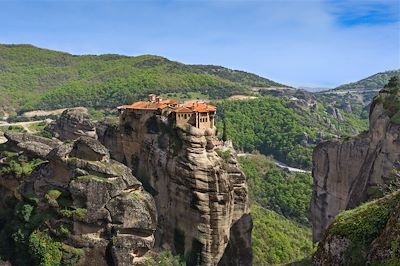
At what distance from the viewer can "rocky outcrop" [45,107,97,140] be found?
80.1 m

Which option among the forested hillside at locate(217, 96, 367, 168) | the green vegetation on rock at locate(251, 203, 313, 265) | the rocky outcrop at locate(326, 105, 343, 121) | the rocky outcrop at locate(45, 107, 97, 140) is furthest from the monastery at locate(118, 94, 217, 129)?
the rocky outcrop at locate(326, 105, 343, 121)

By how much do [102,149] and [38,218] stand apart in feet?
21.9

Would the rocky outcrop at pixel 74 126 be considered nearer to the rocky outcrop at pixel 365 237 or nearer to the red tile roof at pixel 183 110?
the red tile roof at pixel 183 110

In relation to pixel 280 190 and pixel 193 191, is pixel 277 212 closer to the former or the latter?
pixel 280 190

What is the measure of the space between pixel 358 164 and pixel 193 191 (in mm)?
19113

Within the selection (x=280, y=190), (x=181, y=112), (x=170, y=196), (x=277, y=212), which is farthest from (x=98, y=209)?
(x=280, y=190)

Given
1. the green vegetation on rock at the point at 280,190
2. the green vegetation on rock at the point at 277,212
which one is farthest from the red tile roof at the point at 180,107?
the green vegetation on rock at the point at 280,190

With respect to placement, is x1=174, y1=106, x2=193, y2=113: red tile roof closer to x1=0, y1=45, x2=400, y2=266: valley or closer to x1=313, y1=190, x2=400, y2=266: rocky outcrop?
x1=0, y1=45, x2=400, y2=266: valley

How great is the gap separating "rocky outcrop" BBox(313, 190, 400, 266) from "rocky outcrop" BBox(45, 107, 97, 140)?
64.6 meters

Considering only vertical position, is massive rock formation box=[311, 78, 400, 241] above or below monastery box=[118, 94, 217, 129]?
below

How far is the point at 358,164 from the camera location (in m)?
50.4

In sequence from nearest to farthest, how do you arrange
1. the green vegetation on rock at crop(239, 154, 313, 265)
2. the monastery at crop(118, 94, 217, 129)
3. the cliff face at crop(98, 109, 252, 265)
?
the cliff face at crop(98, 109, 252, 265), the monastery at crop(118, 94, 217, 129), the green vegetation on rock at crop(239, 154, 313, 265)

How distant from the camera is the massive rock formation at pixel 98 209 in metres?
32.6

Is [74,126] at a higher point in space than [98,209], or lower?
higher
